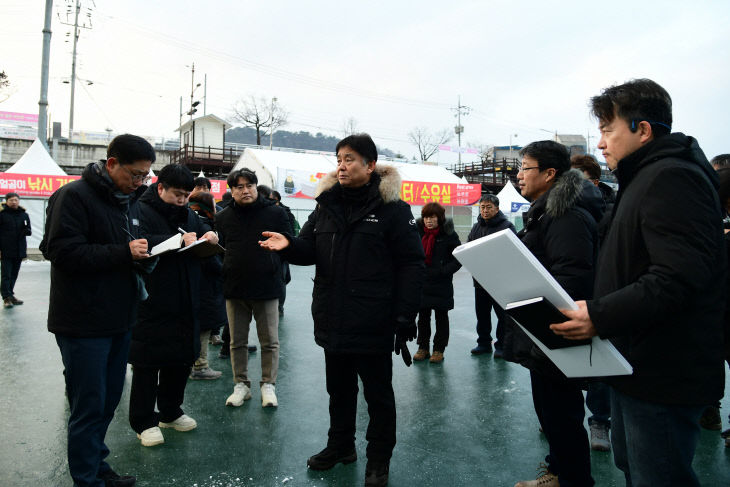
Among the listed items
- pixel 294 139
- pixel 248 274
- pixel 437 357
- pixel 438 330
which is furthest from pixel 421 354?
pixel 294 139

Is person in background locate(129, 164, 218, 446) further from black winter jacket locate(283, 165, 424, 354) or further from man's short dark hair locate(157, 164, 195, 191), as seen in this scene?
black winter jacket locate(283, 165, 424, 354)

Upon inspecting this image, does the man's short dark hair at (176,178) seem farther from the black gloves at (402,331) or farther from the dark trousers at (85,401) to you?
the black gloves at (402,331)

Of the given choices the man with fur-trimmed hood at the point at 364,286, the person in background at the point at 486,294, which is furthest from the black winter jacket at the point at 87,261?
the person in background at the point at 486,294

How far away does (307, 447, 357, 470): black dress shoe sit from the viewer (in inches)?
117

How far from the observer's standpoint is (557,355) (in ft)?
6.18

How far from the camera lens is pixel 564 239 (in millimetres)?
2469

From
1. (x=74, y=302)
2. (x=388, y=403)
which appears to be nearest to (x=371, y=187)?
(x=388, y=403)

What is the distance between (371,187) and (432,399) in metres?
2.20

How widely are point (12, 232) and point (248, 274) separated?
6.99 metres

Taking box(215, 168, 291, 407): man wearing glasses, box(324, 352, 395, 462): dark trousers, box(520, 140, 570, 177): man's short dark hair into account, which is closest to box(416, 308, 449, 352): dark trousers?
box(215, 168, 291, 407): man wearing glasses

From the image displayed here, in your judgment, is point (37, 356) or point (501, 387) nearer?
point (501, 387)

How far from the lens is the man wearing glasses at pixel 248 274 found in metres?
4.09

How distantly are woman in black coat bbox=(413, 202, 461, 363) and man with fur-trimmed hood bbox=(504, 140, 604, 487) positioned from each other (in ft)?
9.10

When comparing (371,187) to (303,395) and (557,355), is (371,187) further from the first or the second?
(303,395)
